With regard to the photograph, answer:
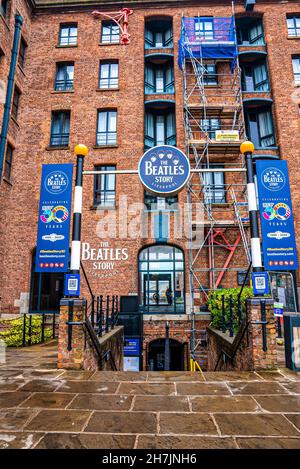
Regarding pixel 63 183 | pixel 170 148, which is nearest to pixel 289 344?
pixel 170 148

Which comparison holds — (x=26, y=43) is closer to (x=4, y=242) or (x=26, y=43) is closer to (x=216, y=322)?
(x=4, y=242)

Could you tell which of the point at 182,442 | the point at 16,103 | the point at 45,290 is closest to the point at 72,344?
the point at 182,442

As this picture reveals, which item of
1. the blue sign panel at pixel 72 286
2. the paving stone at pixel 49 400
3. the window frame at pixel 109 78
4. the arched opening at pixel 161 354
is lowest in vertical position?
the arched opening at pixel 161 354

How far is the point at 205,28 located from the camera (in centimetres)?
1628

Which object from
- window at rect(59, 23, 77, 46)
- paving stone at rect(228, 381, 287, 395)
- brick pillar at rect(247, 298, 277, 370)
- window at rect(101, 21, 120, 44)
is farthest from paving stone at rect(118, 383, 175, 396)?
window at rect(59, 23, 77, 46)

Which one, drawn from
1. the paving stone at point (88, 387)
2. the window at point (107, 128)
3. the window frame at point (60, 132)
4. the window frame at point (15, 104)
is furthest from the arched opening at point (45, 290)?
the paving stone at point (88, 387)

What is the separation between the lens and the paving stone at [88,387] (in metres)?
3.89

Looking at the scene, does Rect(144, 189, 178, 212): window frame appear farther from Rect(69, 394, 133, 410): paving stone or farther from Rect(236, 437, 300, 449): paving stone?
Rect(236, 437, 300, 449): paving stone

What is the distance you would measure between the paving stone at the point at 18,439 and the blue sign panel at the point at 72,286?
2.71 m

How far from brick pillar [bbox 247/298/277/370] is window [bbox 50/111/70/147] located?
Result: 1320 cm

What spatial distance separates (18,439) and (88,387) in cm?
154

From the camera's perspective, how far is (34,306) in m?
13.7

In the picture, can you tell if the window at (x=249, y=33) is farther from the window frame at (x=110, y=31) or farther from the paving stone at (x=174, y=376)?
the paving stone at (x=174, y=376)

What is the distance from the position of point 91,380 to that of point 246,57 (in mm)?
18071
